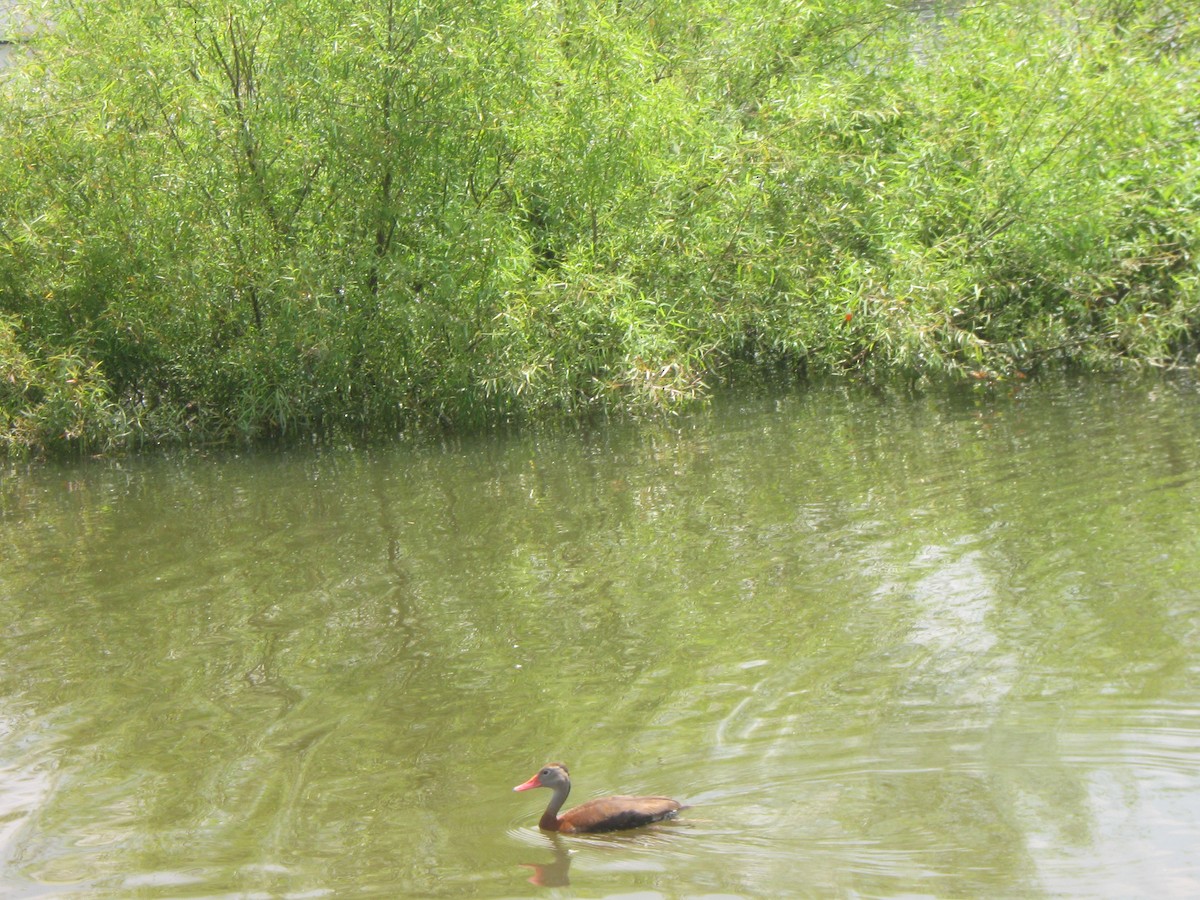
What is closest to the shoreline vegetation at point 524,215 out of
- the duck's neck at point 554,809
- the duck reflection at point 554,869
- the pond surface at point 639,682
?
the pond surface at point 639,682

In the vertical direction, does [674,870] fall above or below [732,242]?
below

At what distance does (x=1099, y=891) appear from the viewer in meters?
3.99

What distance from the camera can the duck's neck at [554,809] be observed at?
4691mm

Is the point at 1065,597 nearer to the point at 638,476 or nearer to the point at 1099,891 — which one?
the point at 1099,891

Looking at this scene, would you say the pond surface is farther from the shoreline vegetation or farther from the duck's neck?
the shoreline vegetation

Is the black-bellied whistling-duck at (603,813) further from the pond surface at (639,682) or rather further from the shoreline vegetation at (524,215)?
the shoreline vegetation at (524,215)

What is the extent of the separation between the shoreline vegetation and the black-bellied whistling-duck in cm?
929

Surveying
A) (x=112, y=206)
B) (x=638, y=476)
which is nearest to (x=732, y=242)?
(x=638, y=476)

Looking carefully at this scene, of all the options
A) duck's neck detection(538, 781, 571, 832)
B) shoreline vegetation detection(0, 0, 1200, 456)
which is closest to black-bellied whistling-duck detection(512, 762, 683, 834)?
duck's neck detection(538, 781, 571, 832)

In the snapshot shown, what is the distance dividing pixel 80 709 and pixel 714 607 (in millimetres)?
3140

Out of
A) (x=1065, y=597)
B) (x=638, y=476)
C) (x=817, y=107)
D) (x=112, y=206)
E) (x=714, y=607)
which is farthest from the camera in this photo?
(x=817, y=107)

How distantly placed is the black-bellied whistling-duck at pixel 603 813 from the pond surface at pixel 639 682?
0.18 feet

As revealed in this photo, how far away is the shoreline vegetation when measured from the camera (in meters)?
13.9

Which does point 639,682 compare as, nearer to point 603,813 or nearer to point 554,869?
point 603,813
